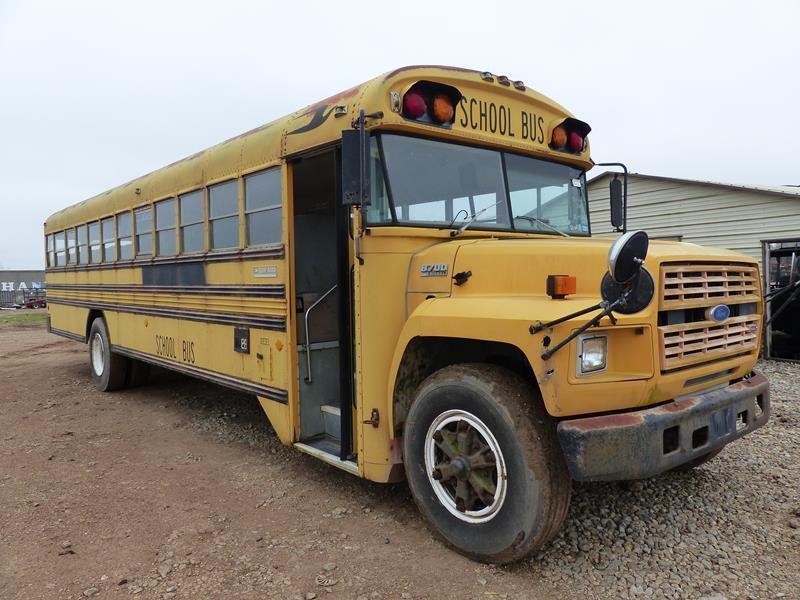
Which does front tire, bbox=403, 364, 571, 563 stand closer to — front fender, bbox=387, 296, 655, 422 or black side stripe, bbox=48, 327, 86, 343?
front fender, bbox=387, 296, 655, 422

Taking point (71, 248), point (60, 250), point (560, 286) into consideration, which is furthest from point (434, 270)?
point (60, 250)

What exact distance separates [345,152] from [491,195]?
106 cm

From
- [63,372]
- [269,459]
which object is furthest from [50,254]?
[269,459]

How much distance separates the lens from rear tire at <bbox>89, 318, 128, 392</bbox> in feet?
23.5

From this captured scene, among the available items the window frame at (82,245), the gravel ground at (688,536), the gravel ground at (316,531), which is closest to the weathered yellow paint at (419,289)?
the gravel ground at (316,531)

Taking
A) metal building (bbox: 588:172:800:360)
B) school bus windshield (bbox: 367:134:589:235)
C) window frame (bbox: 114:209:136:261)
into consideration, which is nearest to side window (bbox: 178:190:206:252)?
window frame (bbox: 114:209:136:261)

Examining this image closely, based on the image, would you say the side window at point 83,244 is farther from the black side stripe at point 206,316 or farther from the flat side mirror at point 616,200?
the flat side mirror at point 616,200

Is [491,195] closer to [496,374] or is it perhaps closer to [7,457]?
[496,374]

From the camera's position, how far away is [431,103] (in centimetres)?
339

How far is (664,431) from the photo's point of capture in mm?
2574

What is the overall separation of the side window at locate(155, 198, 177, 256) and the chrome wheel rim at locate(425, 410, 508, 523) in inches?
142

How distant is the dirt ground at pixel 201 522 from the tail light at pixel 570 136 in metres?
2.61

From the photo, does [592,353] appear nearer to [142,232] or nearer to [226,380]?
[226,380]

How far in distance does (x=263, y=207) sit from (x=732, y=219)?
9.04 m
